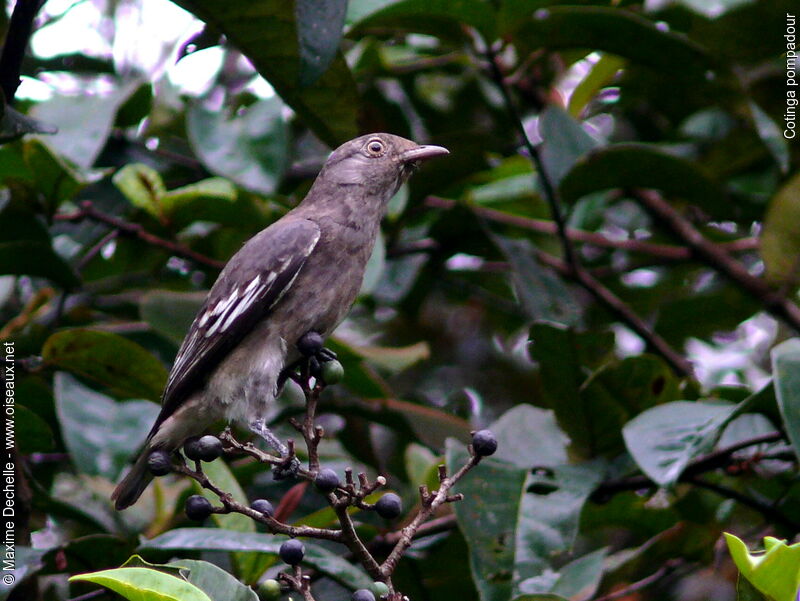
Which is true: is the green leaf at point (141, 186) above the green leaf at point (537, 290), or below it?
above

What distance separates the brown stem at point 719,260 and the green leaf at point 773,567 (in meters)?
2.34

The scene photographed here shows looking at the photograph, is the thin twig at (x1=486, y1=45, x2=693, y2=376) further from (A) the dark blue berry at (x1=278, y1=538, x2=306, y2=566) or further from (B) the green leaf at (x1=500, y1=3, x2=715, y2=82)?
(A) the dark blue berry at (x1=278, y1=538, x2=306, y2=566)

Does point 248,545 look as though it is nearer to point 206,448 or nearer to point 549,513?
point 206,448

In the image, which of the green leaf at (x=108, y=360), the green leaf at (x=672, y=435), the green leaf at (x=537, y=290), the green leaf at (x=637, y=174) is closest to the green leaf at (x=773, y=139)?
the green leaf at (x=637, y=174)

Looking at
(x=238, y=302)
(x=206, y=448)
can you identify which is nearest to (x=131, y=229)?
(x=238, y=302)

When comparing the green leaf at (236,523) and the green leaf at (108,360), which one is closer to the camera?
the green leaf at (236,523)

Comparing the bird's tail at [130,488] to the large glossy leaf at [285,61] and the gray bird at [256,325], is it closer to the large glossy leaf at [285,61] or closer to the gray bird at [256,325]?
the gray bird at [256,325]

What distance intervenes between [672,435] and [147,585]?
5.40 ft

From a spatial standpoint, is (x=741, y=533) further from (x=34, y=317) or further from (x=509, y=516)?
(x=34, y=317)

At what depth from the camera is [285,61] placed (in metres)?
3.02

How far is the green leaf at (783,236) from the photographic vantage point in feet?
11.7

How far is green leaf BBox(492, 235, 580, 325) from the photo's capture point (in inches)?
149

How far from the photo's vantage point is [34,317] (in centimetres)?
370

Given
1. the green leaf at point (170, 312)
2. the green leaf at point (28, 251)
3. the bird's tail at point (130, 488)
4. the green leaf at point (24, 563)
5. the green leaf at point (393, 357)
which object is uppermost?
the green leaf at point (28, 251)
